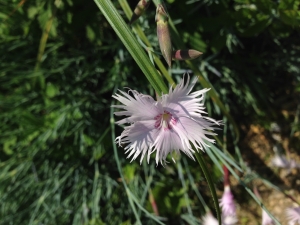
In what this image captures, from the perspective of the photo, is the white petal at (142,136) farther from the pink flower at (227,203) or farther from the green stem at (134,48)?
the pink flower at (227,203)

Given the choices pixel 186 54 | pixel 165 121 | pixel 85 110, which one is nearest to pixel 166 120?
pixel 165 121

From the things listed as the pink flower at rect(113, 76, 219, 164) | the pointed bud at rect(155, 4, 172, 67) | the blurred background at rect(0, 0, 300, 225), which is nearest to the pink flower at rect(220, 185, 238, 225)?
the blurred background at rect(0, 0, 300, 225)

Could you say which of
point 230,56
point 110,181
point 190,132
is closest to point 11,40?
point 110,181

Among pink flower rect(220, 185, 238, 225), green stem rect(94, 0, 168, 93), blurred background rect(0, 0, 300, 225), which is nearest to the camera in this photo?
green stem rect(94, 0, 168, 93)

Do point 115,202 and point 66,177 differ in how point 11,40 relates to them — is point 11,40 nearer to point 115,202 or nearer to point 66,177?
point 66,177

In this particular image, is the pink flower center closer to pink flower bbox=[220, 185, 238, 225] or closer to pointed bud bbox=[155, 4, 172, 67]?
pointed bud bbox=[155, 4, 172, 67]

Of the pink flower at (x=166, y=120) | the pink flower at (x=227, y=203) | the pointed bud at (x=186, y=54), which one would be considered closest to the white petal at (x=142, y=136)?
the pink flower at (x=166, y=120)

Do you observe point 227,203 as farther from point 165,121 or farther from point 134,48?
point 134,48
